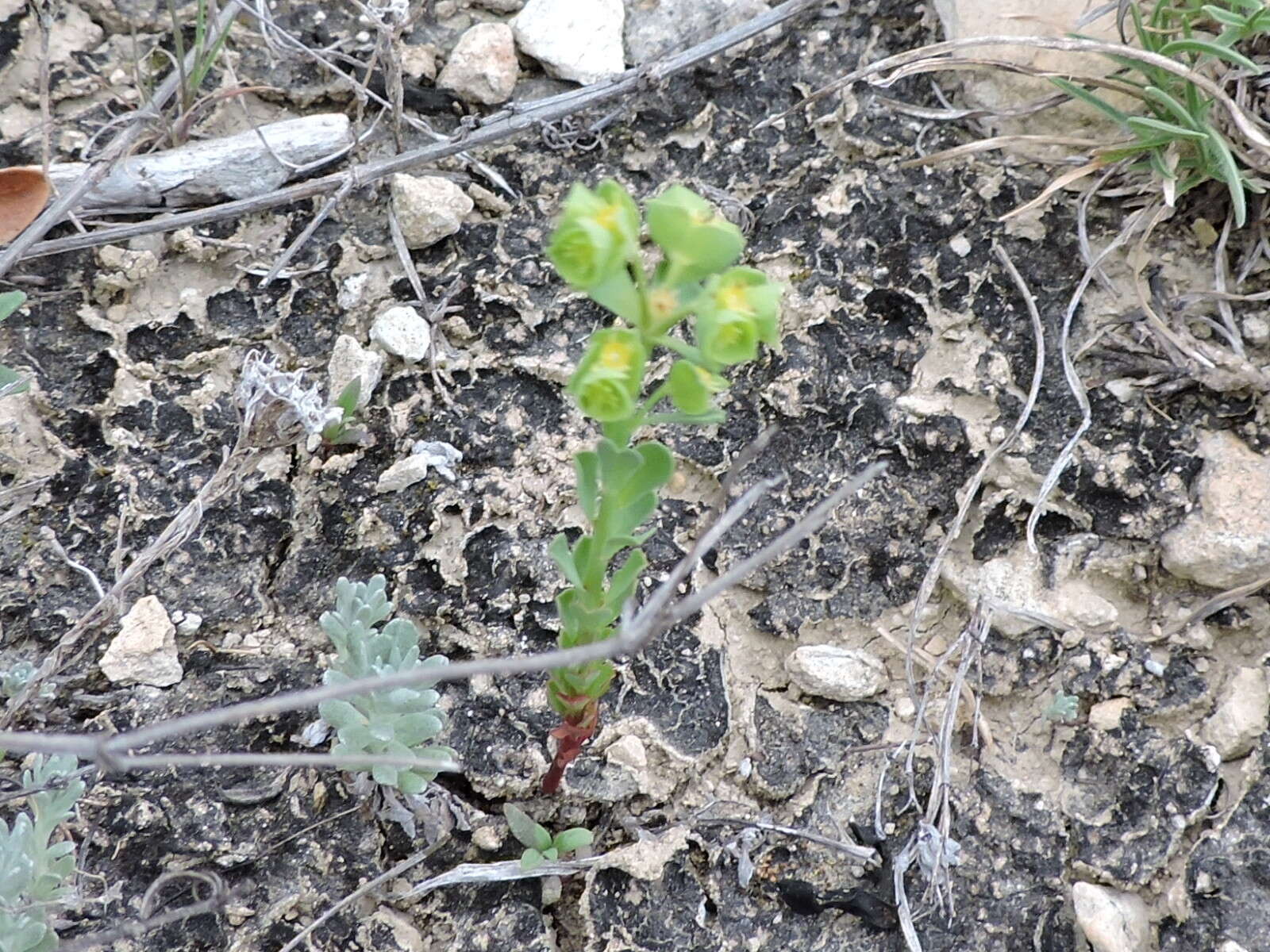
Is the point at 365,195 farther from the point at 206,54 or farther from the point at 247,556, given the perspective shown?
the point at 247,556

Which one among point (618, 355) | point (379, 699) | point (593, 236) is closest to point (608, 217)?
point (593, 236)

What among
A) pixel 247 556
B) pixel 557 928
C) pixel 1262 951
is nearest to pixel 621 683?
pixel 557 928

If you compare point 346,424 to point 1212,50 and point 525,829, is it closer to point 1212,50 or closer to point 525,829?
point 525,829

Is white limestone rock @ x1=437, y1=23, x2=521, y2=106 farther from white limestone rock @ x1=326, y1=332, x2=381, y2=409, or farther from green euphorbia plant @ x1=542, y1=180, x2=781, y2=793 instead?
green euphorbia plant @ x1=542, y1=180, x2=781, y2=793

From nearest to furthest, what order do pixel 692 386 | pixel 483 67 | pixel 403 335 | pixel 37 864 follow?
pixel 692 386 < pixel 37 864 < pixel 403 335 < pixel 483 67

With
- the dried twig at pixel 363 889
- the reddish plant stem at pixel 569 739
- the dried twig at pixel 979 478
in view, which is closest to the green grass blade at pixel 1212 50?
the dried twig at pixel 979 478

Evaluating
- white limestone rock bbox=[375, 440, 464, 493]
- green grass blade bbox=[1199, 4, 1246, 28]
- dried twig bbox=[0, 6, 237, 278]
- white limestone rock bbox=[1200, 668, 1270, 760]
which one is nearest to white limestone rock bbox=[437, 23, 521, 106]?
dried twig bbox=[0, 6, 237, 278]

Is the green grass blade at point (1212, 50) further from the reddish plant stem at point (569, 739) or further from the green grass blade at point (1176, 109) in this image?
the reddish plant stem at point (569, 739)
